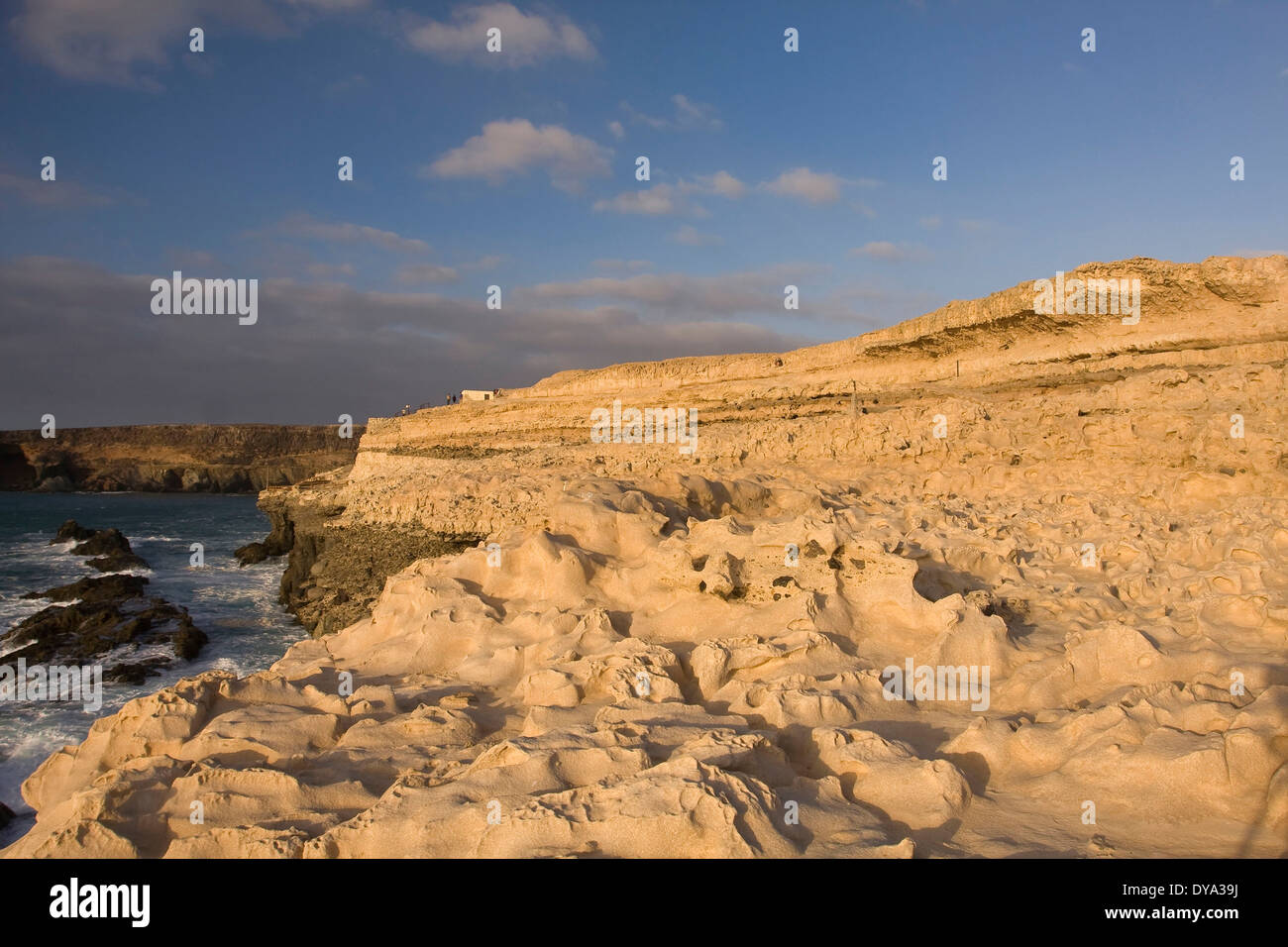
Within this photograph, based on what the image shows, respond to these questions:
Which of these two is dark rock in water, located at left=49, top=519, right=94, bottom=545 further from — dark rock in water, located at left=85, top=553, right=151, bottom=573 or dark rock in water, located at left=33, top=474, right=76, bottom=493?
dark rock in water, located at left=33, top=474, right=76, bottom=493

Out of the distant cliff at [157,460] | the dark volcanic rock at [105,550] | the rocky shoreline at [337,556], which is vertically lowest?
the dark volcanic rock at [105,550]

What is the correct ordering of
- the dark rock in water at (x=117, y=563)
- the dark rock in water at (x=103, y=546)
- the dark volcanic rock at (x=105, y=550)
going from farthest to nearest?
1. the dark rock in water at (x=103, y=546)
2. the dark volcanic rock at (x=105, y=550)
3. the dark rock in water at (x=117, y=563)

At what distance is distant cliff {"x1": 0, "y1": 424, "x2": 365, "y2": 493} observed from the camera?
55250 millimetres

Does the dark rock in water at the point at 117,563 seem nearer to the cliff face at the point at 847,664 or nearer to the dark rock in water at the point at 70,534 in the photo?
the dark rock in water at the point at 70,534

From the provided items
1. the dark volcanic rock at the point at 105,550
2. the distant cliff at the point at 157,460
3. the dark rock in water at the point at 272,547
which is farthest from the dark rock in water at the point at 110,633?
the distant cliff at the point at 157,460

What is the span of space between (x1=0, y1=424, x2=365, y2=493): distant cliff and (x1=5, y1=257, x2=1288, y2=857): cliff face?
52.8 meters

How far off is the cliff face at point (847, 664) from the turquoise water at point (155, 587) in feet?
15.6

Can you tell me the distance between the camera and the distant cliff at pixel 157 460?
55250 mm

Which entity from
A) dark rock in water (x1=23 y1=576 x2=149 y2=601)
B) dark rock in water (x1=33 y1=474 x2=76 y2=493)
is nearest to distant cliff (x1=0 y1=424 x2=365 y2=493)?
dark rock in water (x1=33 y1=474 x2=76 y2=493)

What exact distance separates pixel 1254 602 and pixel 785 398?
9.82m

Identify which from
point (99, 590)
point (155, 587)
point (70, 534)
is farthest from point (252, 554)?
point (70, 534)

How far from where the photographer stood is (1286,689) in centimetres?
306

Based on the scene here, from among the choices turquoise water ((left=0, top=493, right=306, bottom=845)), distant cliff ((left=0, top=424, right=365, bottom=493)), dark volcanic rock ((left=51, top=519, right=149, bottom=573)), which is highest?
distant cliff ((left=0, top=424, right=365, bottom=493))

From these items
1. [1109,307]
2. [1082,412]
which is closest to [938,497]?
[1082,412]
